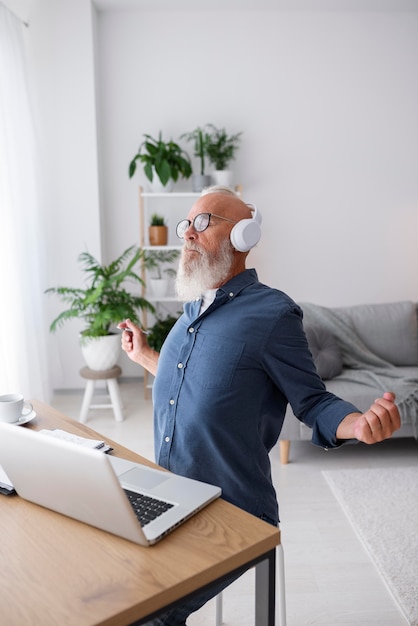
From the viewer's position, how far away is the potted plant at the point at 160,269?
4121mm

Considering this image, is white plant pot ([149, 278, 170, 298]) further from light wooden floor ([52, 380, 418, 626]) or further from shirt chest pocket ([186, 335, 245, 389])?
shirt chest pocket ([186, 335, 245, 389])

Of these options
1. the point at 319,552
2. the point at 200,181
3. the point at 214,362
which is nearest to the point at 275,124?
the point at 200,181

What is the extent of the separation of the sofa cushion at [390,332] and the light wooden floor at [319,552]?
593mm

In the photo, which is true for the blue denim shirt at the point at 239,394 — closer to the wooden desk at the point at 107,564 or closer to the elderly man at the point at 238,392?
the elderly man at the point at 238,392

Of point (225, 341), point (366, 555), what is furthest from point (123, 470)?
point (366, 555)

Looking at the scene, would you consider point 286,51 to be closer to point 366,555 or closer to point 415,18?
point 415,18

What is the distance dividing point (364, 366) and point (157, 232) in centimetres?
169

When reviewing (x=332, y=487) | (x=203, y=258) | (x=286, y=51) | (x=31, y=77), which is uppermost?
(x=286, y=51)

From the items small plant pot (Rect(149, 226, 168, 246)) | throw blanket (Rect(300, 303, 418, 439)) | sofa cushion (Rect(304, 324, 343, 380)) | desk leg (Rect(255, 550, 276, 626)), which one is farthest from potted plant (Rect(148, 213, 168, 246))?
desk leg (Rect(255, 550, 276, 626))

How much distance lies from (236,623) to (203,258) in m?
1.22

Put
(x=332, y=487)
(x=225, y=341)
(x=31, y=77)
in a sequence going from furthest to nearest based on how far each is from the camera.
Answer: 1. (x=31, y=77)
2. (x=332, y=487)
3. (x=225, y=341)

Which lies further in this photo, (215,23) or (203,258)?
(215,23)

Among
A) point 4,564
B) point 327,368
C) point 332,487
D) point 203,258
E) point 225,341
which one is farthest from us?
point 327,368

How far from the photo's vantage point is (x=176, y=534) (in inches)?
37.4
